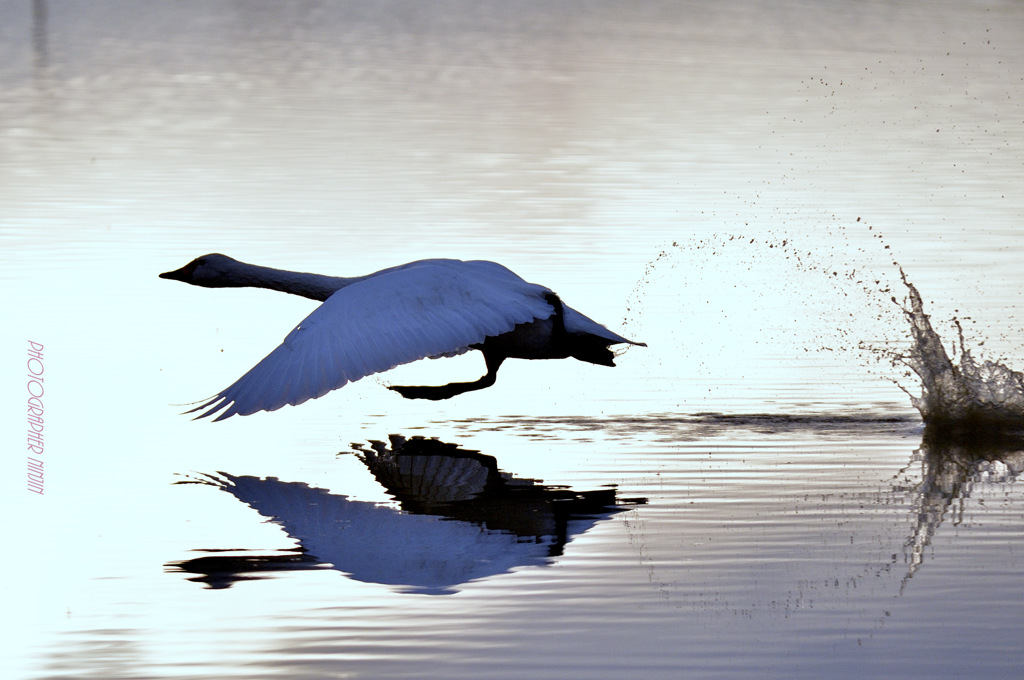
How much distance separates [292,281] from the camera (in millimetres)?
11000

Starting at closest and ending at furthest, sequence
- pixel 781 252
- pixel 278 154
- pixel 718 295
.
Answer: pixel 718 295 → pixel 781 252 → pixel 278 154

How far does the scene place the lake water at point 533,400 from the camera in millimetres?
6391

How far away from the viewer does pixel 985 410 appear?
1074 centimetres

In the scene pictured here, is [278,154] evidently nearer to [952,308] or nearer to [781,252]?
[781,252]

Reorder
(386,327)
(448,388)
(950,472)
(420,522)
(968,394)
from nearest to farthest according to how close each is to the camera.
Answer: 1. (420,522)
2. (386,327)
3. (950,472)
4. (448,388)
5. (968,394)

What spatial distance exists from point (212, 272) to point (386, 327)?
10.8ft

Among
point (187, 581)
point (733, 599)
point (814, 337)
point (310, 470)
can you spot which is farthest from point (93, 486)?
point (814, 337)

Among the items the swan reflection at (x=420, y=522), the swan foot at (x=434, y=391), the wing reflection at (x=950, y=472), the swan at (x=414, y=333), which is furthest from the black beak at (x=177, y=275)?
the wing reflection at (x=950, y=472)

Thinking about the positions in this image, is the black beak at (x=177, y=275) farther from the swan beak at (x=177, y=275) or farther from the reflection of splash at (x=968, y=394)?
the reflection of splash at (x=968, y=394)

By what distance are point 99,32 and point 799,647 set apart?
3960cm

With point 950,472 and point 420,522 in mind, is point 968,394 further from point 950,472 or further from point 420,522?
point 420,522

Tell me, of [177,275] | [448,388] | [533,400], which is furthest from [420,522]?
[177,275]

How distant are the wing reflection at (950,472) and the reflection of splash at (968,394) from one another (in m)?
0.25

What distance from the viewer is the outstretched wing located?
8.30 meters
